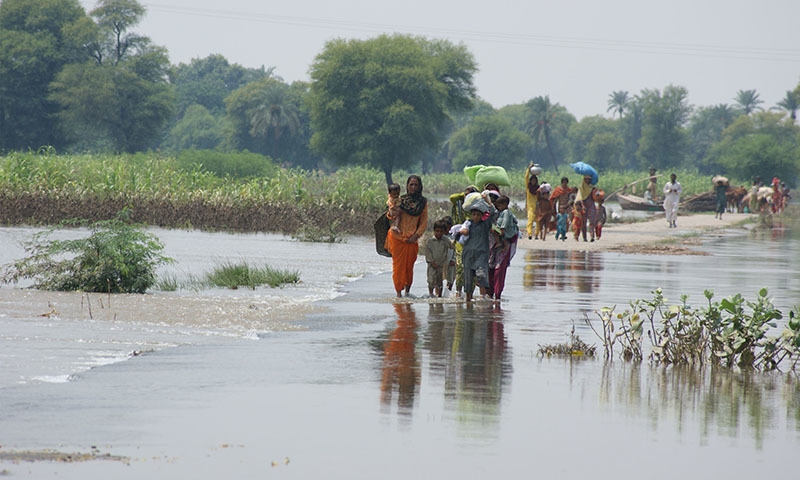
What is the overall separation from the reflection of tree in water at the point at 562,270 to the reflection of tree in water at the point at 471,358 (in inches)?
157

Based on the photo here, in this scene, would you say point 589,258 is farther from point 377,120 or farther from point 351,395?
point 377,120

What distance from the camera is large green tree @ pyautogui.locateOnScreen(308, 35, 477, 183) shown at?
282 ft

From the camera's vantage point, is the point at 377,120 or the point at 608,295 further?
the point at 377,120

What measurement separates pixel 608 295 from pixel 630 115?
7095 inches

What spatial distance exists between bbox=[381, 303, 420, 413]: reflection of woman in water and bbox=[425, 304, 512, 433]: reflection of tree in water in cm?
18

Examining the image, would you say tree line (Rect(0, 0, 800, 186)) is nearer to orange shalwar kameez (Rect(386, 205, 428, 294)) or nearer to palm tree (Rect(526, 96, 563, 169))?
palm tree (Rect(526, 96, 563, 169))

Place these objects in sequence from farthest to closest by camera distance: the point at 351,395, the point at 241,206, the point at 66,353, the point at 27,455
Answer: the point at 241,206, the point at 66,353, the point at 351,395, the point at 27,455

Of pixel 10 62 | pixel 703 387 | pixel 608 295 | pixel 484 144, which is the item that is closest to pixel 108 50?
pixel 10 62

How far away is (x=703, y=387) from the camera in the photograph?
10.2 m

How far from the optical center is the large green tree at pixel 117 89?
9625 centimetres

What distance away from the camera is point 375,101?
86.2 meters

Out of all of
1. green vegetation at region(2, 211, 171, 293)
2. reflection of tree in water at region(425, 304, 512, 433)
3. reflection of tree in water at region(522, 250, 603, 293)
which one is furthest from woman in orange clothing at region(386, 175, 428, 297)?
green vegetation at region(2, 211, 171, 293)

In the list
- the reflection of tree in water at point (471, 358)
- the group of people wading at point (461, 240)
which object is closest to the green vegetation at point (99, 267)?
the group of people wading at point (461, 240)

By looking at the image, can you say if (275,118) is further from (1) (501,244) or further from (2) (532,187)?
(1) (501,244)
